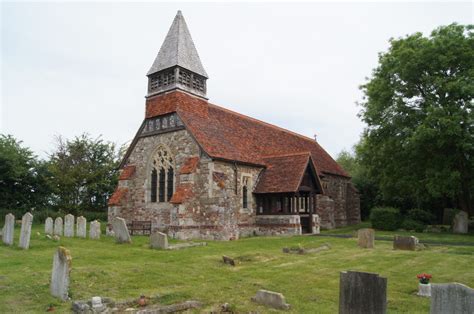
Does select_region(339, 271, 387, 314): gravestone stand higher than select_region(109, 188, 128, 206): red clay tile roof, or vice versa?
select_region(109, 188, 128, 206): red clay tile roof

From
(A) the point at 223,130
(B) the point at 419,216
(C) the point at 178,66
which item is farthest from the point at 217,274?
(B) the point at 419,216

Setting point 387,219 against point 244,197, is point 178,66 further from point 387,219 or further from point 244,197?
point 387,219

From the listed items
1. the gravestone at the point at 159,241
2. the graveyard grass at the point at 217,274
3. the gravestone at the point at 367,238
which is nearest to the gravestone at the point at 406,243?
the graveyard grass at the point at 217,274

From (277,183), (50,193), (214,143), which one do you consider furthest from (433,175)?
(50,193)

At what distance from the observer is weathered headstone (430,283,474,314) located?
4914 millimetres

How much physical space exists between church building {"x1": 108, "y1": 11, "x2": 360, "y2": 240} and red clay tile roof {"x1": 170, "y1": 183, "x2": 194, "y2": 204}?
58 millimetres

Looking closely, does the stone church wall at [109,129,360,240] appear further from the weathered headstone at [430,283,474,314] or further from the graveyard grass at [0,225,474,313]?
the weathered headstone at [430,283,474,314]

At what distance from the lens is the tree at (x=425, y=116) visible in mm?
21953

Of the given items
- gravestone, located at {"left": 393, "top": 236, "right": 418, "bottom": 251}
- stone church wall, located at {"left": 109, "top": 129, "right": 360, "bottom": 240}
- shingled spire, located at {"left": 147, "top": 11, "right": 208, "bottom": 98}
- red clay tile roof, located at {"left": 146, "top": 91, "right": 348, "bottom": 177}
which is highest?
shingled spire, located at {"left": 147, "top": 11, "right": 208, "bottom": 98}

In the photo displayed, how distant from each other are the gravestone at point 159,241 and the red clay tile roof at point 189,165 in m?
5.95

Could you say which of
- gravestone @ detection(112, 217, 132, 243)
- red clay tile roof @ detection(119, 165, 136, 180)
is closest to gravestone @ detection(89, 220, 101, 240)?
gravestone @ detection(112, 217, 132, 243)

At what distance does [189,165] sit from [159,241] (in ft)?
22.0

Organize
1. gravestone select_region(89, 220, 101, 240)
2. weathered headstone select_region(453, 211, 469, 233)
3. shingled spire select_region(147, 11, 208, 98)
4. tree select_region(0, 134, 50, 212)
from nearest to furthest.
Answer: gravestone select_region(89, 220, 101, 240) → shingled spire select_region(147, 11, 208, 98) → weathered headstone select_region(453, 211, 469, 233) → tree select_region(0, 134, 50, 212)

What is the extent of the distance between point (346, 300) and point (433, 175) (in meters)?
20.2
